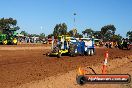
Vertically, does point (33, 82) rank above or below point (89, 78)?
below

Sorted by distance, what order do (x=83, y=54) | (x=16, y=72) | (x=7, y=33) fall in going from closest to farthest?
(x=16, y=72)
(x=83, y=54)
(x=7, y=33)

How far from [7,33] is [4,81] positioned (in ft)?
133

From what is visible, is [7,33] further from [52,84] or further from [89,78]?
[89,78]

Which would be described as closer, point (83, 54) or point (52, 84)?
point (52, 84)

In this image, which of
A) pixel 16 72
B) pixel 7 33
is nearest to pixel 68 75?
pixel 16 72

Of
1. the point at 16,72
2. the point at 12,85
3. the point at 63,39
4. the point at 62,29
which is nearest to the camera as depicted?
the point at 12,85

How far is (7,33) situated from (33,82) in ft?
133

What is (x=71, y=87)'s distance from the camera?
12.2m

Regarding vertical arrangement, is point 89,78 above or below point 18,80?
above

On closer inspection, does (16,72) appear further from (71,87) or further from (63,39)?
(63,39)

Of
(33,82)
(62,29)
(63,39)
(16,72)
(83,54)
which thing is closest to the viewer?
(33,82)

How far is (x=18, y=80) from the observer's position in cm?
1298

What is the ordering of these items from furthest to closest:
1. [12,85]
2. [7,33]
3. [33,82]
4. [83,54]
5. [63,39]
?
[7,33] < [83,54] < [63,39] < [33,82] < [12,85]

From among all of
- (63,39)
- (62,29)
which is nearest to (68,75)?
(63,39)
